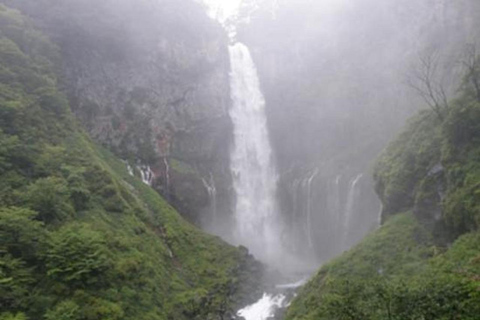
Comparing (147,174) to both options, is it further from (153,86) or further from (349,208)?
(349,208)

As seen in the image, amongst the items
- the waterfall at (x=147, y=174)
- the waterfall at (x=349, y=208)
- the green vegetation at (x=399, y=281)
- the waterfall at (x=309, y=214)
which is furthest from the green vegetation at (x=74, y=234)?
the waterfall at (x=309, y=214)

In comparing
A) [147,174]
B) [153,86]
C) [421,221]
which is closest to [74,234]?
[421,221]

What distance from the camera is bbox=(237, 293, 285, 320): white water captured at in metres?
30.0

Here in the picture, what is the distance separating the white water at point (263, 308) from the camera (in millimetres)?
30009

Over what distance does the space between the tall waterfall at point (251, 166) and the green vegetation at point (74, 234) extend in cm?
1438

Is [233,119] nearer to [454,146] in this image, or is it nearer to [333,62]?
[333,62]

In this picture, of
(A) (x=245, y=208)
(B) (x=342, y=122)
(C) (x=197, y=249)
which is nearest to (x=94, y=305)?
(C) (x=197, y=249)

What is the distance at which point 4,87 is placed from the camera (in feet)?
99.5

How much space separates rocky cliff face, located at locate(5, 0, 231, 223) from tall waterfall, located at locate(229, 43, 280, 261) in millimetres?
1896

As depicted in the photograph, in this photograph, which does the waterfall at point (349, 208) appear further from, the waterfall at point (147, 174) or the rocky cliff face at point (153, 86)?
the waterfall at point (147, 174)

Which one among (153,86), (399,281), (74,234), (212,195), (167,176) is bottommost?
(399,281)

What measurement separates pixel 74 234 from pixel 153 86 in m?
32.3

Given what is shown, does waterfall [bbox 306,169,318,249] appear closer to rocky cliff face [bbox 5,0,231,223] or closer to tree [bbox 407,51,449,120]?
rocky cliff face [bbox 5,0,231,223]

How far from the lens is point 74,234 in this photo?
21.0m
